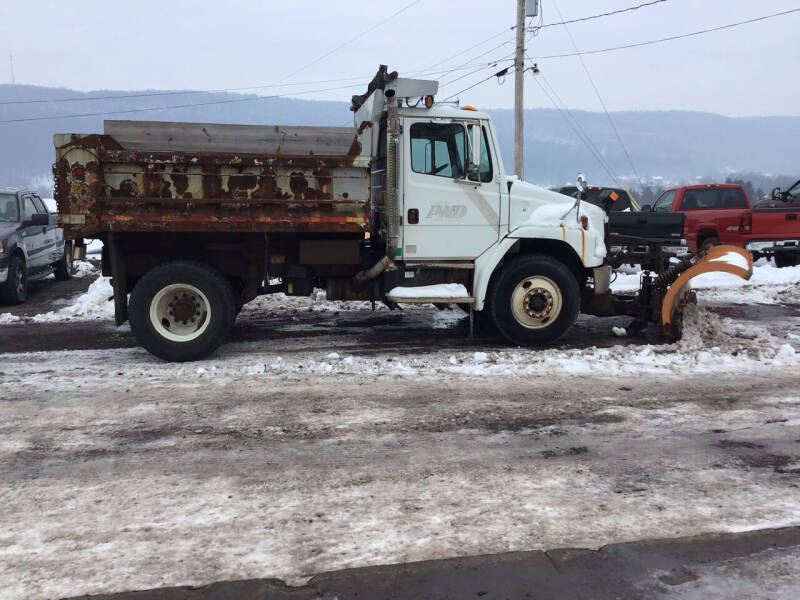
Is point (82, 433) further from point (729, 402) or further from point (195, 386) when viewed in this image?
point (729, 402)

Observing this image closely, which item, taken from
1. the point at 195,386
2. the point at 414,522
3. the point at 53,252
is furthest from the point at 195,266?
the point at 53,252

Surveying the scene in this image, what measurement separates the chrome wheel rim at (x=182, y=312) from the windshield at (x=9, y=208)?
6.06 metres

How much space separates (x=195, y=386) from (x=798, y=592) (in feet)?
16.0

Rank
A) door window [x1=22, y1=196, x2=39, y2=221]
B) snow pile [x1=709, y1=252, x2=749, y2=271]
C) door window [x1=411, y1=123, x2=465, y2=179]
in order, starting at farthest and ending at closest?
door window [x1=22, y1=196, x2=39, y2=221]
snow pile [x1=709, y1=252, x2=749, y2=271]
door window [x1=411, y1=123, x2=465, y2=179]

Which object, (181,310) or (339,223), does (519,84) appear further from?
(181,310)


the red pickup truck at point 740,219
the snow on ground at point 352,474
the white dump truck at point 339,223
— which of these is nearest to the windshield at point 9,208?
the white dump truck at point 339,223

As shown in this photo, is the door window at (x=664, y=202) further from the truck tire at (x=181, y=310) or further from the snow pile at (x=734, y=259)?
the truck tire at (x=181, y=310)

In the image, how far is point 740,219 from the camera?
14.4 metres

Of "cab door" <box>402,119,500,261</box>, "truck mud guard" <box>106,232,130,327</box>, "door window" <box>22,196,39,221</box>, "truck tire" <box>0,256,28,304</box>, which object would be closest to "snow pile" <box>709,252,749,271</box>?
"cab door" <box>402,119,500,261</box>

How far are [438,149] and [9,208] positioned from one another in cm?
841

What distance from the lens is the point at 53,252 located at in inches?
507

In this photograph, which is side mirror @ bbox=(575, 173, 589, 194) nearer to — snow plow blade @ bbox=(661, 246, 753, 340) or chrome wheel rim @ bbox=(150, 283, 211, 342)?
snow plow blade @ bbox=(661, 246, 753, 340)

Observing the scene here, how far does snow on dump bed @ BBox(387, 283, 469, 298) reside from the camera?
24.3 ft

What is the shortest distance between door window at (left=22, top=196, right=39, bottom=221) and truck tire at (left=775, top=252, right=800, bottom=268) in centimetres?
1555
